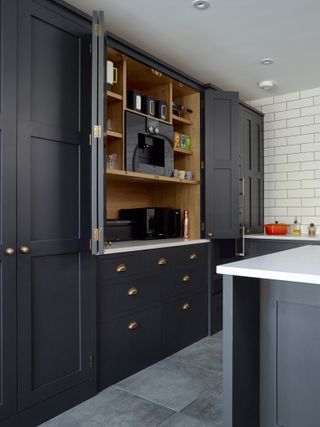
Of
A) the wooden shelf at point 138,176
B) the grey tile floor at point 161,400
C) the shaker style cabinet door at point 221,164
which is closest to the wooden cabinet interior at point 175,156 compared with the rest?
the wooden shelf at point 138,176

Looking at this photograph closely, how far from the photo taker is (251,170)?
412 centimetres

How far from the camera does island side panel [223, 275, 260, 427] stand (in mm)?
1614

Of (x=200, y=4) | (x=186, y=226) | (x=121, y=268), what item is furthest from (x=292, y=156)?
(x=121, y=268)

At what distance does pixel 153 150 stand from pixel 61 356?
67.3 inches

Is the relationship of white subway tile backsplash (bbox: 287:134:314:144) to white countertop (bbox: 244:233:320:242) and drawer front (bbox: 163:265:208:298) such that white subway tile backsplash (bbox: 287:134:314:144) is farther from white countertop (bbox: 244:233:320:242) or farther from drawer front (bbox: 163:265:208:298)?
drawer front (bbox: 163:265:208:298)

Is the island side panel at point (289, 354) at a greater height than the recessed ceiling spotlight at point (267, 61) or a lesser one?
lesser

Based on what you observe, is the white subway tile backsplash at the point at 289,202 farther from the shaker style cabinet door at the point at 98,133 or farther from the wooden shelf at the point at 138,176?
the shaker style cabinet door at the point at 98,133

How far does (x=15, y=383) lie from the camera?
1879 millimetres

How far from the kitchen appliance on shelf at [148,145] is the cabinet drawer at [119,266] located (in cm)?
67

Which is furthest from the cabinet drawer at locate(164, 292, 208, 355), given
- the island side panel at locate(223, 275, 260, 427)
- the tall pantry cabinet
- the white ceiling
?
the white ceiling

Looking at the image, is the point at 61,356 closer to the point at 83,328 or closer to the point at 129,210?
the point at 83,328

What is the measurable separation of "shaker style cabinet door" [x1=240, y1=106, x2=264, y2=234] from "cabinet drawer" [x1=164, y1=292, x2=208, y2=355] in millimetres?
1051

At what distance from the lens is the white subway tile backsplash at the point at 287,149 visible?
13.8ft

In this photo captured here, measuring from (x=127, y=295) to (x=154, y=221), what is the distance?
857 millimetres
